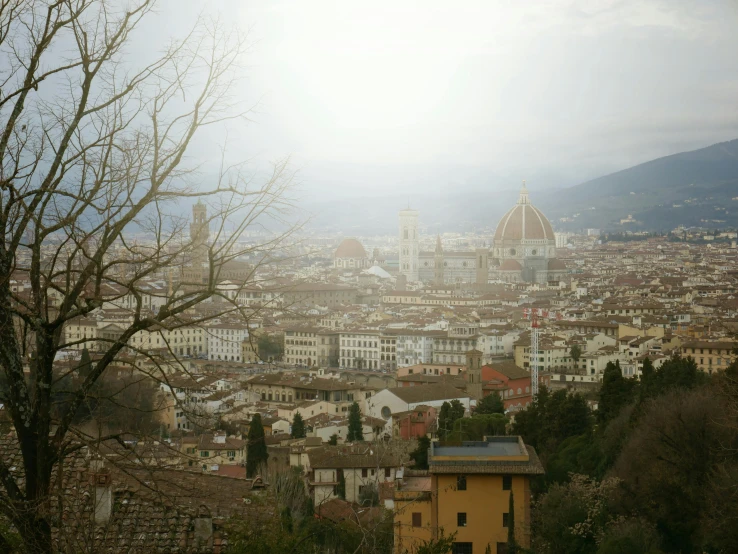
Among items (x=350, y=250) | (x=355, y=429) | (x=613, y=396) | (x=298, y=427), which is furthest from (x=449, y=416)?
(x=350, y=250)

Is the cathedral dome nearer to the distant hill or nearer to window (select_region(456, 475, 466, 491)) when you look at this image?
the distant hill

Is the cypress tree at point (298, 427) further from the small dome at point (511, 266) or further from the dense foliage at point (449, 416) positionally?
the small dome at point (511, 266)

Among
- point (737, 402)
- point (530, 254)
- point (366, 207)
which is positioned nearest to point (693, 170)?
point (366, 207)

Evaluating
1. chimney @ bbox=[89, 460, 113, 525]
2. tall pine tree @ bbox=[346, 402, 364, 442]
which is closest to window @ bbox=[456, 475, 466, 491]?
chimney @ bbox=[89, 460, 113, 525]

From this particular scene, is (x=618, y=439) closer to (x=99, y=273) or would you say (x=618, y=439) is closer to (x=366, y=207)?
(x=99, y=273)

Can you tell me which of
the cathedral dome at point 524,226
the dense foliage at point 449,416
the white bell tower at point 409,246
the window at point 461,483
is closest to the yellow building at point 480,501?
the window at point 461,483

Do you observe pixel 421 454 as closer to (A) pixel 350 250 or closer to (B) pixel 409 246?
(B) pixel 409 246
